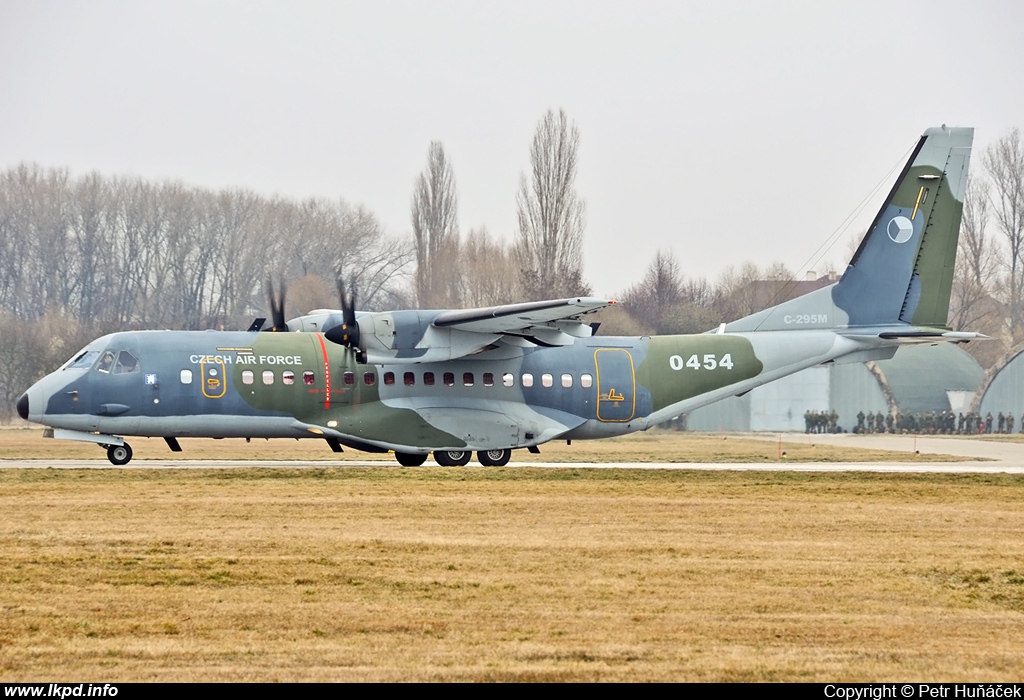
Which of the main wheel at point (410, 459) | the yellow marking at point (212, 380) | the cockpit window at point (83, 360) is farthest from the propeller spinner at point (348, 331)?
the cockpit window at point (83, 360)

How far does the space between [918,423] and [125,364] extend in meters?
36.1

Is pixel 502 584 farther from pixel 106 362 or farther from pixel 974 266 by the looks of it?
pixel 974 266

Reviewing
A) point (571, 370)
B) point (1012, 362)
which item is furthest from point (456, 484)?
point (1012, 362)

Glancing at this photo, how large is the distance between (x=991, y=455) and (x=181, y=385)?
23612 mm

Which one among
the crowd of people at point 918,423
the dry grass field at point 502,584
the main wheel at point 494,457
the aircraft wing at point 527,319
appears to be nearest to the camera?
the dry grass field at point 502,584

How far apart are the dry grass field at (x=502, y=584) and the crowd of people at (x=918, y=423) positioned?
96.9 ft

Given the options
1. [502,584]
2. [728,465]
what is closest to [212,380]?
[728,465]

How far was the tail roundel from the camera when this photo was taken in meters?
28.2

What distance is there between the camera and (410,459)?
27.4 meters

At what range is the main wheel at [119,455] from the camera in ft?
83.1

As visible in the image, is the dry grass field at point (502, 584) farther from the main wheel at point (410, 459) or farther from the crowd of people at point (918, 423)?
the crowd of people at point (918, 423)

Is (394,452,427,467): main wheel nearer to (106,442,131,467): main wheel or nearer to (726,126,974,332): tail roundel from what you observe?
(106,442,131,467): main wheel

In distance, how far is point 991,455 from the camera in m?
34.9

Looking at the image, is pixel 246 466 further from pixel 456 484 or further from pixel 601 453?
pixel 601 453
